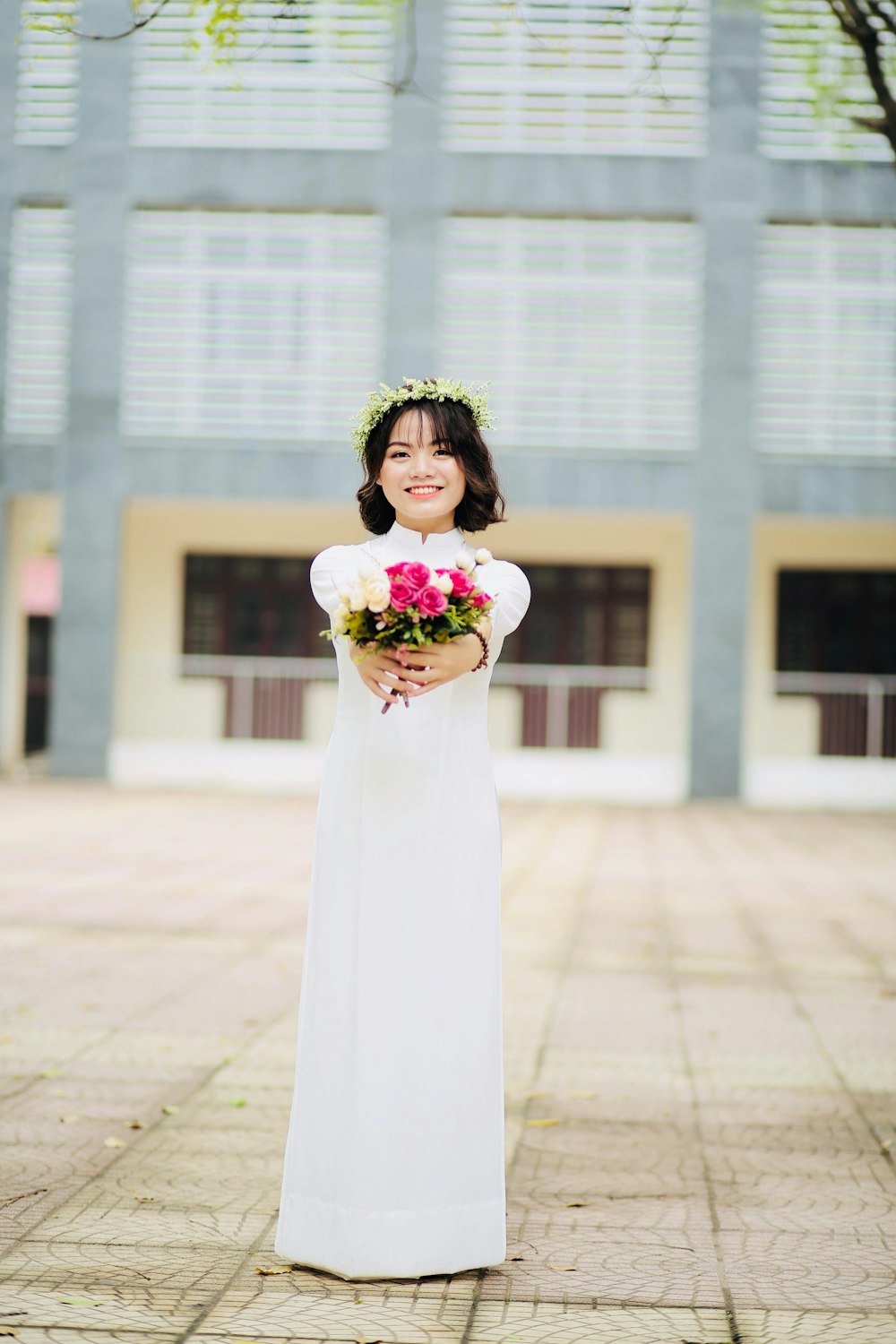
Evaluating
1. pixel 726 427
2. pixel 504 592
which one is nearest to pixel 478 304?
pixel 726 427

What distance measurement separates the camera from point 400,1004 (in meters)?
3.82

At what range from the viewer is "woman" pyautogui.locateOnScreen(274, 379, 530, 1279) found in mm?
3775

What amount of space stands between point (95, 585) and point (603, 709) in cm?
716

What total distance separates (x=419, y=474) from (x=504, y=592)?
0.38m

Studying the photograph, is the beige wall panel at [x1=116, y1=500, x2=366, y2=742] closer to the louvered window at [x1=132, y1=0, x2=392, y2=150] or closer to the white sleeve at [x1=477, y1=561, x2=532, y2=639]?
the louvered window at [x1=132, y1=0, x2=392, y2=150]

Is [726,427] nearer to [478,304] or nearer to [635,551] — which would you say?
[635,551]

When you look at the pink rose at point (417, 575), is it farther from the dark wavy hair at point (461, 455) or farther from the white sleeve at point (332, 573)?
the dark wavy hair at point (461, 455)

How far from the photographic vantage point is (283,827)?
16.5 m

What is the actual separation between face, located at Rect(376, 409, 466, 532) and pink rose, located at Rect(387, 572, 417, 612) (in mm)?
432

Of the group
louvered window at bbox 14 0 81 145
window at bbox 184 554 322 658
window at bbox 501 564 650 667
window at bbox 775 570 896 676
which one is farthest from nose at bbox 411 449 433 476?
window at bbox 775 570 896 676

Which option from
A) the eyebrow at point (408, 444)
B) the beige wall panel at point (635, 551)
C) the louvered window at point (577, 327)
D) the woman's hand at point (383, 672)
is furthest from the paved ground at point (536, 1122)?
the beige wall panel at point (635, 551)

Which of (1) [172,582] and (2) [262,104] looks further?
(1) [172,582]

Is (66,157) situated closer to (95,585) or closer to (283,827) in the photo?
(95,585)

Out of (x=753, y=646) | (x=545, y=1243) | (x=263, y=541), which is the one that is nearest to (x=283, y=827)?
(x=263, y=541)
